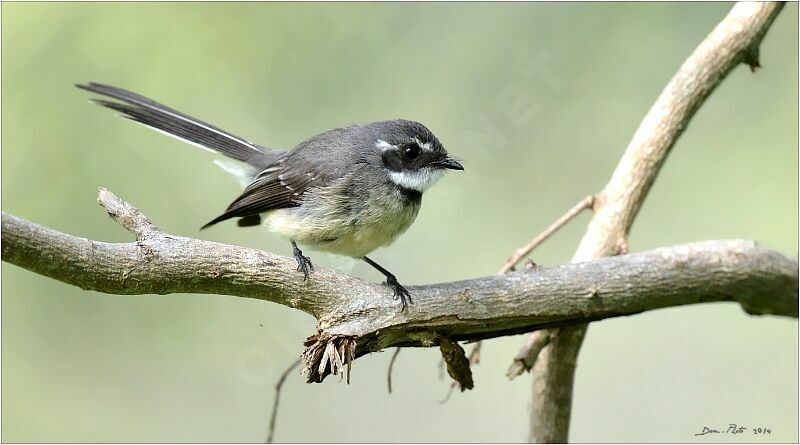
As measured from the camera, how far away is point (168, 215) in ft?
18.5

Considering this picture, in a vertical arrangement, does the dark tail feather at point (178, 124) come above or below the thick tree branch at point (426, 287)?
above

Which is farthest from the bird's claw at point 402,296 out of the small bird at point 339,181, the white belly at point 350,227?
the white belly at point 350,227

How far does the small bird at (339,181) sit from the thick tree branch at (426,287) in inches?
23.4

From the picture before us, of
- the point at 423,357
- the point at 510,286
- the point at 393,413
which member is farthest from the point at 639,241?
the point at 510,286

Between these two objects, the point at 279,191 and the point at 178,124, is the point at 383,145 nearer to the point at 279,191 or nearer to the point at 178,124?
the point at 279,191

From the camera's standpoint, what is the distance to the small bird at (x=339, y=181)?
14.2 ft

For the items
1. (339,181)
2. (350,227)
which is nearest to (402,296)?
(350,227)

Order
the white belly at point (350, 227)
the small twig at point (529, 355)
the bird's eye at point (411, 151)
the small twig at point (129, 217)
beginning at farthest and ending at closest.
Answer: the bird's eye at point (411, 151) → the white belly at point (350, 227) → the small twig at point (529, 355) → the small twig at point (129, 217)

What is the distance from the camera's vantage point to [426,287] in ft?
11.8

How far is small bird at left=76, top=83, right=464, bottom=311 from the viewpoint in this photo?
433 centimetres

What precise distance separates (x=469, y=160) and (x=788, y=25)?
2.73 m

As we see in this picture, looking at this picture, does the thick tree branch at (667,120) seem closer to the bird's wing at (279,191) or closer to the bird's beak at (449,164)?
the bird's beak at (449,164)

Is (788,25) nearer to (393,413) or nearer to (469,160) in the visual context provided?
(469,160)

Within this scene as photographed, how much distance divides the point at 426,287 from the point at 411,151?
1203mm
